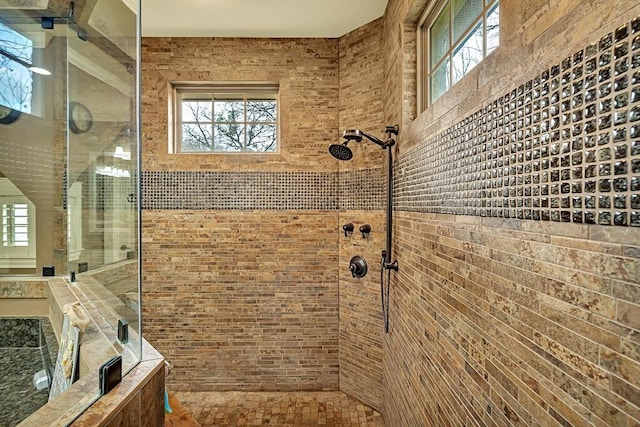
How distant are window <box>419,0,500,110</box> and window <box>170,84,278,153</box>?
1627 mm

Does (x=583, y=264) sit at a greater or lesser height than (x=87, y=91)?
lesser

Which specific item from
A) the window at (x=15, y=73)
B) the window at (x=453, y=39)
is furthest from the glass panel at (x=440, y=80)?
the window at (x=15, y=73)

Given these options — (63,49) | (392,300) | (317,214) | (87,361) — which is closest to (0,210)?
(63,49)

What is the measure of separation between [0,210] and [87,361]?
6.25ft

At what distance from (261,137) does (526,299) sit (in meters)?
2.78

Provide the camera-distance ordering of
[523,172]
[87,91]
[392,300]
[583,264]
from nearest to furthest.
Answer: [583,264] < [523,172] < [392,300] < [87,91]

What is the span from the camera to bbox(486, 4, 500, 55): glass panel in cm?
117

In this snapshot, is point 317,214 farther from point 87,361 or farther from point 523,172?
point 523,172

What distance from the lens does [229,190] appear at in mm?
3076

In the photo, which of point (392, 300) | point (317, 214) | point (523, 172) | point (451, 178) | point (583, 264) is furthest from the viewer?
point (317, 214)

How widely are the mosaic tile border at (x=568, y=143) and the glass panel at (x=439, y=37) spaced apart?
81 centimetres

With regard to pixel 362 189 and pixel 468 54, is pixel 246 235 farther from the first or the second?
pixel 468 54

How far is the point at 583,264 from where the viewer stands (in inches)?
25.9

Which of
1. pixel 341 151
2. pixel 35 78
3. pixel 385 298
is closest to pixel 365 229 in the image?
pixel 385 298
